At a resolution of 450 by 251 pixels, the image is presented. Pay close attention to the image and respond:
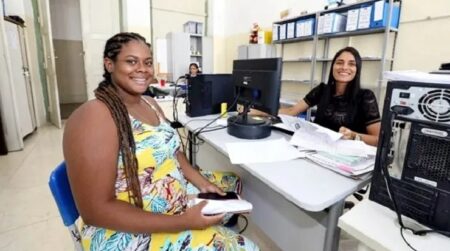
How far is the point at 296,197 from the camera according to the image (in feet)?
2.35

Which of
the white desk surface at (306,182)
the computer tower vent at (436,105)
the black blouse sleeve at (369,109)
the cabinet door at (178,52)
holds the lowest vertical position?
the white desk surface at (306,182)

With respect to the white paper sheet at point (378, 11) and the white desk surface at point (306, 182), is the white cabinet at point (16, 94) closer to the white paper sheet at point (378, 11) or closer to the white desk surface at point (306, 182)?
the white desk surface at point (306, 182)

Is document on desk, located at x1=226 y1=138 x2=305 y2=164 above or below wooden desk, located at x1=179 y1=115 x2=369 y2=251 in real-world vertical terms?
above

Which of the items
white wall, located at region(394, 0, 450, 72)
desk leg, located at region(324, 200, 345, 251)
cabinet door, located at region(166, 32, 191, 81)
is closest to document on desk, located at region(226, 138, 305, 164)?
desk leg, located at region(324, 200, 345, 251)

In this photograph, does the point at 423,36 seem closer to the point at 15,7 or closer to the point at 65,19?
the point at 15,7

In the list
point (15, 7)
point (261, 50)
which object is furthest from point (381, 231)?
point (15, 7)

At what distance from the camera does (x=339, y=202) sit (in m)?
0.74

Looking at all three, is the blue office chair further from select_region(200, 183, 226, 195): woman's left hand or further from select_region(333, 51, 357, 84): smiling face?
select_region(333, 51, 357, 84): smiling face

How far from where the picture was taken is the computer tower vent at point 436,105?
1.75 ft

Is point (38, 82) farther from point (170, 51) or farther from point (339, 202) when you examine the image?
point (339, 202)

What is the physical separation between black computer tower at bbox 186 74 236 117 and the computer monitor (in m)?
0.36

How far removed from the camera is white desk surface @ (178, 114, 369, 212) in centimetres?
71

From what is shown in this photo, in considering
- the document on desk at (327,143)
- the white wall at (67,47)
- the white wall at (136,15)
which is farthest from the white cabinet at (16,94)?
the document on desk at (327,143)

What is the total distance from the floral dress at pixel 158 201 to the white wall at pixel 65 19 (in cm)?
624
